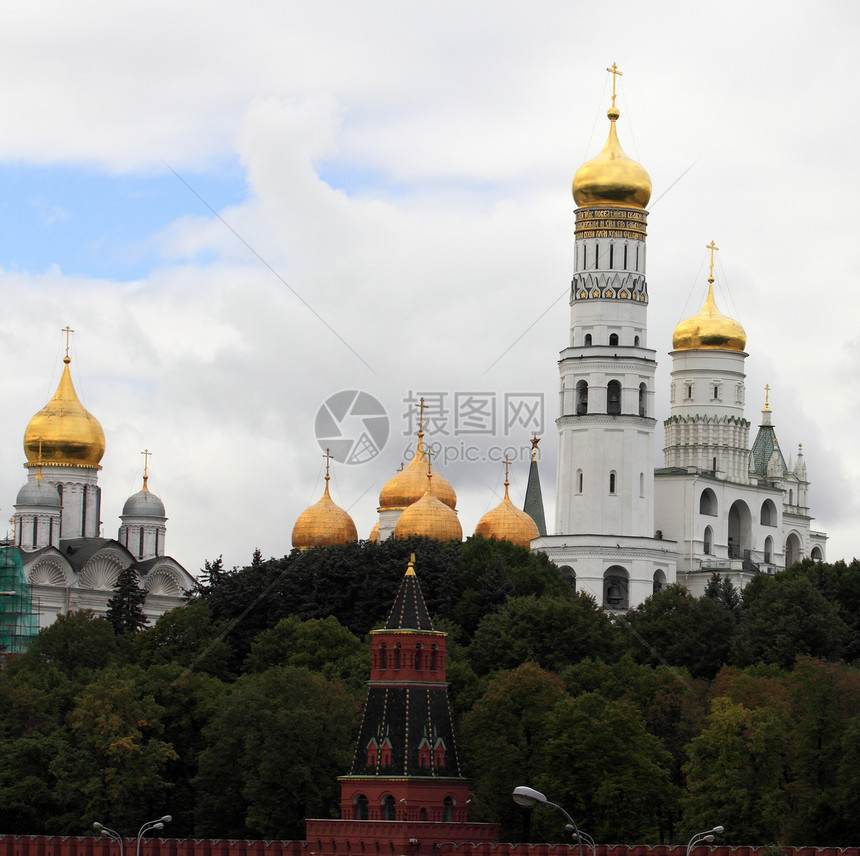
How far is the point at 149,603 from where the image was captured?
115 metres

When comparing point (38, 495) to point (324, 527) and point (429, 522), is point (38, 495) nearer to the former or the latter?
point (324, 527)

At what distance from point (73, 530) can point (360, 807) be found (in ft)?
181

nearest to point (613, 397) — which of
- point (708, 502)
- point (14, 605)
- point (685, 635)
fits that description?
point (708, 502)

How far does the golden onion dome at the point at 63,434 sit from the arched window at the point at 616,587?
3067 centimetres

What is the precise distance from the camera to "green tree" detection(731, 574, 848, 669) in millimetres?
81188

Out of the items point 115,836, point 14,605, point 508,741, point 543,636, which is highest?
point 14,605

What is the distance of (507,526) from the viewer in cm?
10225

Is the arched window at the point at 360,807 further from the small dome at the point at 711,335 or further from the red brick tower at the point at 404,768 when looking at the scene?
the small dome at the point at 711,335

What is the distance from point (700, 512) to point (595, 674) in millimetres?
29861

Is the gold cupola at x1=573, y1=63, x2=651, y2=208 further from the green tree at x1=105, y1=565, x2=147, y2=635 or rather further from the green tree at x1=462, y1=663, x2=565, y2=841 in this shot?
the green tree at x1=462, y1=663, x2=565, y2=841

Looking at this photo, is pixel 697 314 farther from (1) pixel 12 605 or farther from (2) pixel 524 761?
(2) pixel 524 761

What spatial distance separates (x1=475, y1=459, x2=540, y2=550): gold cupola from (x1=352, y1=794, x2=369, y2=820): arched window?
38.8 m

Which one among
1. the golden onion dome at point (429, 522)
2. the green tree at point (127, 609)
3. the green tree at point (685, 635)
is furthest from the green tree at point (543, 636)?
the green tree at point (127, 609)

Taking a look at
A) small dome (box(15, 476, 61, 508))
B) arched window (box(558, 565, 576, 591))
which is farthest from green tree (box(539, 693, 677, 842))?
small dome (box(15, 476, 61, 508))
